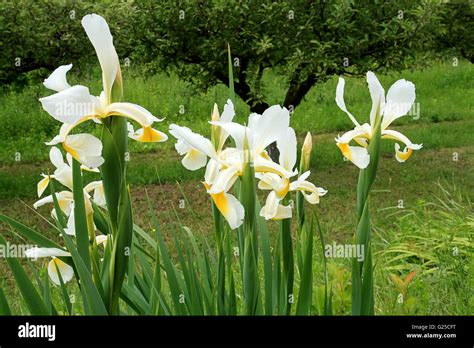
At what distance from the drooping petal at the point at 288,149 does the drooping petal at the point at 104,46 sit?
12.8 inches

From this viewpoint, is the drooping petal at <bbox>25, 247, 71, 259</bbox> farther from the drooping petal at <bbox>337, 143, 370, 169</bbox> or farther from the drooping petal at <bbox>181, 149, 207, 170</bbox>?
the drooping petal at <bbox>337, 143, 370, 169</bbox>

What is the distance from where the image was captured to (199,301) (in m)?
1.30

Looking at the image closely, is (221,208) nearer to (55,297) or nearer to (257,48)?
(55,297)

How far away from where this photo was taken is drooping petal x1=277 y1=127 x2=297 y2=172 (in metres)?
1.15

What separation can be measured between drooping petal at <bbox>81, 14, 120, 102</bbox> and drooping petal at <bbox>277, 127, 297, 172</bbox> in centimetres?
33

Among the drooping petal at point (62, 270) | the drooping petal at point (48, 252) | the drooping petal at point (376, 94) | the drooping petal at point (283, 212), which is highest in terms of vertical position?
the drooping petal at point (376, 94)

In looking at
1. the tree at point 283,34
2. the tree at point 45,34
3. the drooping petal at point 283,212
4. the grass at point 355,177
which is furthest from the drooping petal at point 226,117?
the tree at point 45,34

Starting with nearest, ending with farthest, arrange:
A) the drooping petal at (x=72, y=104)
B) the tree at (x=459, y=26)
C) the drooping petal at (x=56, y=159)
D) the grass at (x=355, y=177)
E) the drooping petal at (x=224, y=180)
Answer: the drooping petal at (x=72, y=104) < the drooping petal at (x=224, y=180) < the drooping petal at (x=56, y=159) < the grass at (x=355, y=177) < the tree at (x=459, y=26)

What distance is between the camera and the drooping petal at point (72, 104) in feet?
3.06

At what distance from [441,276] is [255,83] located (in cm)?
315

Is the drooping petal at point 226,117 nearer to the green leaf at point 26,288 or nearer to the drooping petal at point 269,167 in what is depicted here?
the drooping petal at point 269,167

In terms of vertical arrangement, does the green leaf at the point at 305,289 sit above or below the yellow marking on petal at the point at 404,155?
below

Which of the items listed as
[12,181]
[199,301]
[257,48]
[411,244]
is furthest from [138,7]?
[199,301]

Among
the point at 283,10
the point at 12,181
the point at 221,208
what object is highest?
the point at 283,10
